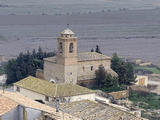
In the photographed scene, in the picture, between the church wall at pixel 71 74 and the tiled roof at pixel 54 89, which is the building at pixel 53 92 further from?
the church wall at pixel 71 74

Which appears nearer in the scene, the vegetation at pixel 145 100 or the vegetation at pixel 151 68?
the vegetation at pixel 145 100

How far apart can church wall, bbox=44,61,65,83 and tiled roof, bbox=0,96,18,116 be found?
16927mm

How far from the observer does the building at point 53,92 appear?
929 inches

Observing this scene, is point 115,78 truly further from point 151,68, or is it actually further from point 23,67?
point 151,68

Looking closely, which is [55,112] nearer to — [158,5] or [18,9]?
[18,9]

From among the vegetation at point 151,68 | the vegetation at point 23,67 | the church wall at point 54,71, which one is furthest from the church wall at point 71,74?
the vegetation at point 151,68

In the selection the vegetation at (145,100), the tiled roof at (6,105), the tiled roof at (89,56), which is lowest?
the vegetation at (145,100)

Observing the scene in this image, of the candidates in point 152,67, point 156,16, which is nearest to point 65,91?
point 152,67

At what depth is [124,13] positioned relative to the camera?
11481 cm

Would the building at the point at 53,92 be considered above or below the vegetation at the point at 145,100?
above

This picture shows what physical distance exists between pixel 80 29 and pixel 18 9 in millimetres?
37940

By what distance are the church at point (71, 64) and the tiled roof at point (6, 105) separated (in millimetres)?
16766

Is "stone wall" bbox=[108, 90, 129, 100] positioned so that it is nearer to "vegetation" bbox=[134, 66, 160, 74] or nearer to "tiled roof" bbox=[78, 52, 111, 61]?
"tiled roof" bbox=[78, 52, 111, 61]

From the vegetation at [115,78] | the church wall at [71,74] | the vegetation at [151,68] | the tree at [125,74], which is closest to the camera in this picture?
the church wall at [71,74]
